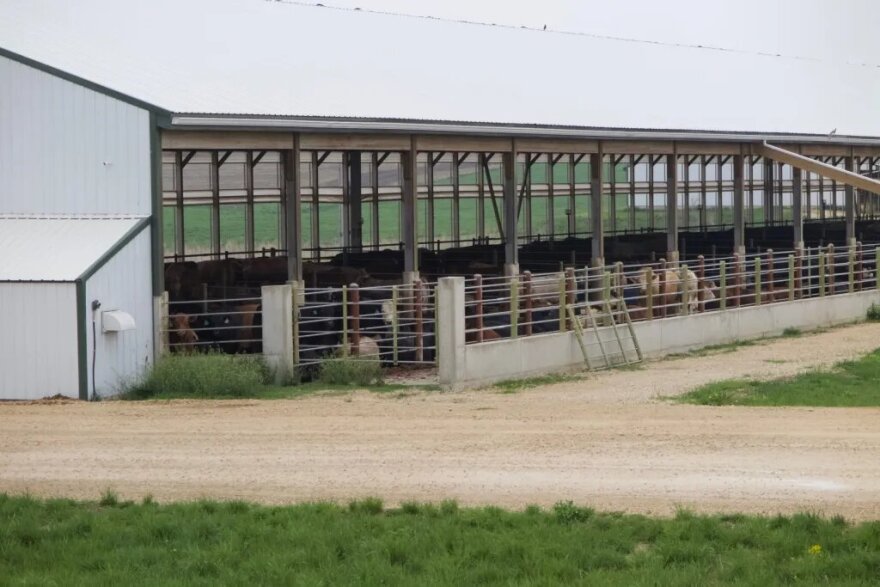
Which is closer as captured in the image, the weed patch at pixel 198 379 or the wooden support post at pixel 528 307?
the weed patch at pixel 198 379

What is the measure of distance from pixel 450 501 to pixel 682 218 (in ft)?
160

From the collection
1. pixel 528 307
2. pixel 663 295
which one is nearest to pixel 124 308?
pixel 528 307

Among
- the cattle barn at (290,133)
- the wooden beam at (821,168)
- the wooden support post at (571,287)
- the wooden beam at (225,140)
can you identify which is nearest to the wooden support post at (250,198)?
the cattle barn at (290,133)

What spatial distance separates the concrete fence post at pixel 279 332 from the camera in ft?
70.1

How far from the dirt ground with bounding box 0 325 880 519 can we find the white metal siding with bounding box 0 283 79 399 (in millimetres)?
749

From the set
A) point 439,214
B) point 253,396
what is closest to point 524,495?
point 253,396

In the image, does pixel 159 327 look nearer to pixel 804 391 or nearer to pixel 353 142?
pixel 353 142

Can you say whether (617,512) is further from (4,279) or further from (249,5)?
(249,5)

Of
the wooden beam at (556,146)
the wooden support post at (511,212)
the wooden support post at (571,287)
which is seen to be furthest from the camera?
the wooden beam at (556,146)

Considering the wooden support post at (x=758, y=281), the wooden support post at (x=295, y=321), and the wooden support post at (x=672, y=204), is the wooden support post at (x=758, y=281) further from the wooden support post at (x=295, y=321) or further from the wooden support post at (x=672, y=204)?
the wooden support post at (x=295, y=321)

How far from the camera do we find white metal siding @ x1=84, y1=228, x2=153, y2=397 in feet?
65.0

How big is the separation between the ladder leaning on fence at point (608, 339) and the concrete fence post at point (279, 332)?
502cm

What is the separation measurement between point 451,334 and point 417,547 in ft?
35.8

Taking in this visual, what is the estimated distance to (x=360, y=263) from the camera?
3544 cm
